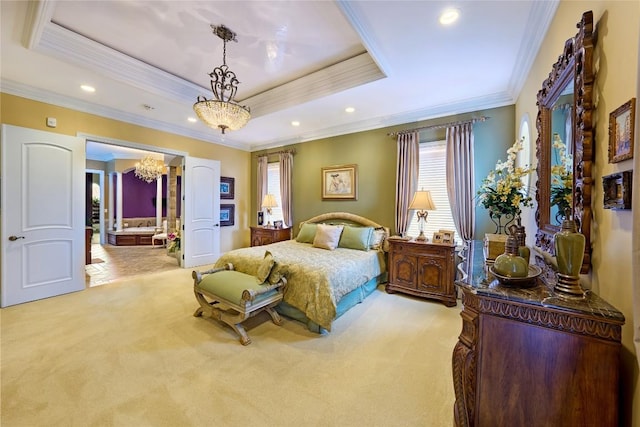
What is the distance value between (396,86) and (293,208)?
3279 millimetres

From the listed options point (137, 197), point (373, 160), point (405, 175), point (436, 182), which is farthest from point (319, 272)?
point (137, 197)

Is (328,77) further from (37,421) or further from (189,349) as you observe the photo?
(37,421)

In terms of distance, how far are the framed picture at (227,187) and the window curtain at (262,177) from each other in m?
0.64

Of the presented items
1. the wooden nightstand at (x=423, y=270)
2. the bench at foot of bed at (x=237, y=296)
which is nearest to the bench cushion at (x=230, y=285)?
the bench at foot of bed at (x=237, y=296)

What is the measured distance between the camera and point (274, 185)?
611cm

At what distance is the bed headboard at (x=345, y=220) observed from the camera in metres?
4.43

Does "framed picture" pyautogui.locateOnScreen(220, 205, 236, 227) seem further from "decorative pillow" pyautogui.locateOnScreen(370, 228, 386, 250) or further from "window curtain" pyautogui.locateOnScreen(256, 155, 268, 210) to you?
"decorative pillow" pyautogui.locateOnScreen(370, 228, 386, 250)

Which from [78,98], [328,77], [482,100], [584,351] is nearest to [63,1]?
[78,98]

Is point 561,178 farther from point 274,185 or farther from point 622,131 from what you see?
point 274,185

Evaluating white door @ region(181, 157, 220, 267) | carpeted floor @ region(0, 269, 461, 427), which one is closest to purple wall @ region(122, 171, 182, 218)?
white door @ region(181, 157, 220, 267)

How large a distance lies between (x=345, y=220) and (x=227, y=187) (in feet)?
10.3

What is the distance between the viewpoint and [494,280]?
4.49ft

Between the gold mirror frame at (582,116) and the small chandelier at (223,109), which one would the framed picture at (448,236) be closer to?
the gold mirror frame at (582,116)

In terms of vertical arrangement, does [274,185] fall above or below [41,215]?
above
